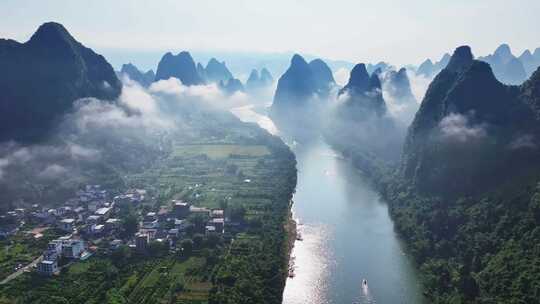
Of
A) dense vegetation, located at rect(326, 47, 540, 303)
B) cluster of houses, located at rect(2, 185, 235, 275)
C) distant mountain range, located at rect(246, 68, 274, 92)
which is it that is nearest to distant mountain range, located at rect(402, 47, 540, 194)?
dense vegetation, located at rect(326, 47, 540, 303)

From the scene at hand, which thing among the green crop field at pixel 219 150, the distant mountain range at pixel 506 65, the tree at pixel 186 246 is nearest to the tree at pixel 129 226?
the tree at pixel 186 246

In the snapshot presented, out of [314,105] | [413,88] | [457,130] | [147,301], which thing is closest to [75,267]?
[147,301]

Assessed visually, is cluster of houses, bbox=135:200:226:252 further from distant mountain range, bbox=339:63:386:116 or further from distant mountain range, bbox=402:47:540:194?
distant mountain range, bbox=339:63:386:116

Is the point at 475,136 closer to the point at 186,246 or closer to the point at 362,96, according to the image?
the point at 186,246

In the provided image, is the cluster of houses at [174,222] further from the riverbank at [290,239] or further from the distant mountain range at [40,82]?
the distant mountain range at [40,82]

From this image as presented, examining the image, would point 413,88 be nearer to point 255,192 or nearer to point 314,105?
point 314,105

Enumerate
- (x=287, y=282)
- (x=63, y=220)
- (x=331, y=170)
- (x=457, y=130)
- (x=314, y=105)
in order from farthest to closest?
(x=314, y=105), (x=331, y=170), (x=457, y=130), (x=63, y=220), (x=287, y=282)
